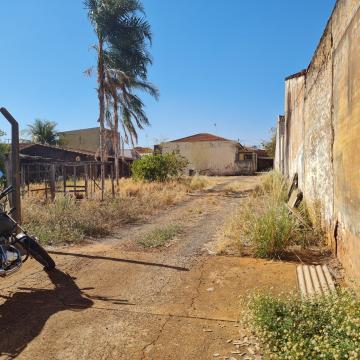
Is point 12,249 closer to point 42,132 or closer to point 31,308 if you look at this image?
point 31,308

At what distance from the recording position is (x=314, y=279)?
411 cm

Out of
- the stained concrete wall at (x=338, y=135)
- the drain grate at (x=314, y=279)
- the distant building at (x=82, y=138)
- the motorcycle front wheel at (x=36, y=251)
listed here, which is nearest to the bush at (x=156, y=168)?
the stained concrete wall at (x=338, y=135)

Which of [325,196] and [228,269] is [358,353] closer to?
[228,269]

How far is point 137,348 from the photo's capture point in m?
2.93

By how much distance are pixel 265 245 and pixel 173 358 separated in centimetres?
281

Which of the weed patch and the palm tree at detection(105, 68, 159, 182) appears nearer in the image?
the weed patch

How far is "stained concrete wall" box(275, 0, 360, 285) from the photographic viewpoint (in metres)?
3.75

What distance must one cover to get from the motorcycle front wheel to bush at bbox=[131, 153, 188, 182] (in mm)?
14128

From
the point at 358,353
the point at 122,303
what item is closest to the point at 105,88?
the point at 122,303

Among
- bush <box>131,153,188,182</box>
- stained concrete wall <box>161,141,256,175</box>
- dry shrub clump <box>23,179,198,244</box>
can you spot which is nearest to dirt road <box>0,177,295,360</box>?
dry shrub clump <box>23,179,198,244</box>

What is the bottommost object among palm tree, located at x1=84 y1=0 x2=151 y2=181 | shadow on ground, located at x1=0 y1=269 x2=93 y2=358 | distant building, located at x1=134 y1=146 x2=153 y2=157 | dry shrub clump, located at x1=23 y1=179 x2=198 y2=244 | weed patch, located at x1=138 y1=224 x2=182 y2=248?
shadow on ground, located at x1=0 y1=269 x2=93 y2=358

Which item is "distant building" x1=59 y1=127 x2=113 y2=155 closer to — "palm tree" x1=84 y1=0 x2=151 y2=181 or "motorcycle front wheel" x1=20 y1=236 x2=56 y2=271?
"palm tree" x1=84 y1=0 x2=151 y2=181

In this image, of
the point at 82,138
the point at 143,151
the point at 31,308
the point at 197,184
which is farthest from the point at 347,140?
the point at 143,151

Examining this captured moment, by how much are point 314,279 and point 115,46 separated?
721 inches
